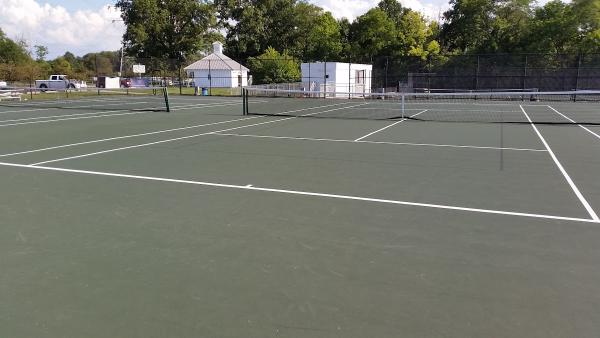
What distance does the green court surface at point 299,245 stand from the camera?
3414mm

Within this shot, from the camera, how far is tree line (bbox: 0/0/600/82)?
56125 millimetres

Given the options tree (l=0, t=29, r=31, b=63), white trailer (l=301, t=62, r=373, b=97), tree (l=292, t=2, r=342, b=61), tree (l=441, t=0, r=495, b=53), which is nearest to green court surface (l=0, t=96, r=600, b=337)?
white trailer (l=301, t=62, r=373, b=97)

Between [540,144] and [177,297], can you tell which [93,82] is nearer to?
[540,144]

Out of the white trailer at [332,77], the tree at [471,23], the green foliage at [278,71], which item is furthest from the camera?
the tree at [471,23]

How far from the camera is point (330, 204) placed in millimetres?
6484

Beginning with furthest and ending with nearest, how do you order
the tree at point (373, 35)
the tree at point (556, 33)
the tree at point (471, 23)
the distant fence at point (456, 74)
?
the tree at point (373, 35) → the tree at point (471, 23) → the tree at point (556, 33) → the distant fence at point (456, 74)

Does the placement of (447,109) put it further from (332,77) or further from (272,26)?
(272,26)

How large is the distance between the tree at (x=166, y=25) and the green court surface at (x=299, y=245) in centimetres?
6713

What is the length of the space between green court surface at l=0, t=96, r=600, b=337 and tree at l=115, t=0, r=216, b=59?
220ft

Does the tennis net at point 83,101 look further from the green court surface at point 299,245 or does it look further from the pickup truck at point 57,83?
the green court surface at point 299,245

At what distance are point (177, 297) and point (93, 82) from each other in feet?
195

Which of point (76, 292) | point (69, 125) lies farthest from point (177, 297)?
point (69, 125)

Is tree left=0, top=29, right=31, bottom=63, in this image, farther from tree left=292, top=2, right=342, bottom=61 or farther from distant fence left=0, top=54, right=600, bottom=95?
tree left=292, top=2, right=342, bottom=61

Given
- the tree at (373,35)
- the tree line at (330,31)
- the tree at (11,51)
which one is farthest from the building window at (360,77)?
the tree at (11,51)
